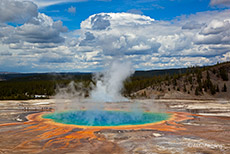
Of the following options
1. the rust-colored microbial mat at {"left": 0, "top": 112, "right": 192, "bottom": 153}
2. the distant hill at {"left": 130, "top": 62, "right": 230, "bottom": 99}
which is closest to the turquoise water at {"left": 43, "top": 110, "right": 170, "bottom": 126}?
the rust-colored microbial mat at {"left": 0, "top": 112, "right": 192, "bottom": 153}

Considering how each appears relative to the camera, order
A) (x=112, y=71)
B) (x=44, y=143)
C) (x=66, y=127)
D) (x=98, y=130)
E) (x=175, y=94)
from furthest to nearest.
Result: (x=175, y=94)
(x=112, y=71)
(x=66, y=127)
(x=98, y=130)
(x=44, y=143)

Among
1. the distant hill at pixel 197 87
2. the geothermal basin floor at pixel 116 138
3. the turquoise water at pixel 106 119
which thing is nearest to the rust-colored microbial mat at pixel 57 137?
the geothermal basin floor at pixel 116 138

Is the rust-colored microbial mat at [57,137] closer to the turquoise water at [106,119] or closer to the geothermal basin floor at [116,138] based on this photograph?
the geothermal basin floor at [116,138]

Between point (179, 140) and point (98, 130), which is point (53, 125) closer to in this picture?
point (98, 130)

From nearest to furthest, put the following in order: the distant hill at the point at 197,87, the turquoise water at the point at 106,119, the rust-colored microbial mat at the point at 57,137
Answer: the rust-colored microbial mat at the point at 57,137, the turquoise water at the point at 106,119, the distant hill at the point at 197,87

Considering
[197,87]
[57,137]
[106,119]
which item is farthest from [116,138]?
[197,87]

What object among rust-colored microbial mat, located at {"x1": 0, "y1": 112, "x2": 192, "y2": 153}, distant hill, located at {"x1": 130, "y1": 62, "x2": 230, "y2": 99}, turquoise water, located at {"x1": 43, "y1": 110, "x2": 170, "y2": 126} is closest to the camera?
rust-colored microbial mat, located at {"x1": 0, "y1": 112, "x2": 192, "y2": 153}

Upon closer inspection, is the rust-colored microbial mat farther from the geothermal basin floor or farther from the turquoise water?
the turquoise water

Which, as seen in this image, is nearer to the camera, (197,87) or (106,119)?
(106,119)

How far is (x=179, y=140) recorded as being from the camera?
13617 mm

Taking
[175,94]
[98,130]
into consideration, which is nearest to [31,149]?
[98,130]

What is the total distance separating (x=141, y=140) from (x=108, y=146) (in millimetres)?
2394

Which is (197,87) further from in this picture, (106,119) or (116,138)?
(116,138)

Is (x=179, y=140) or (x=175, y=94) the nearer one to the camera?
(x=179, y=140)
